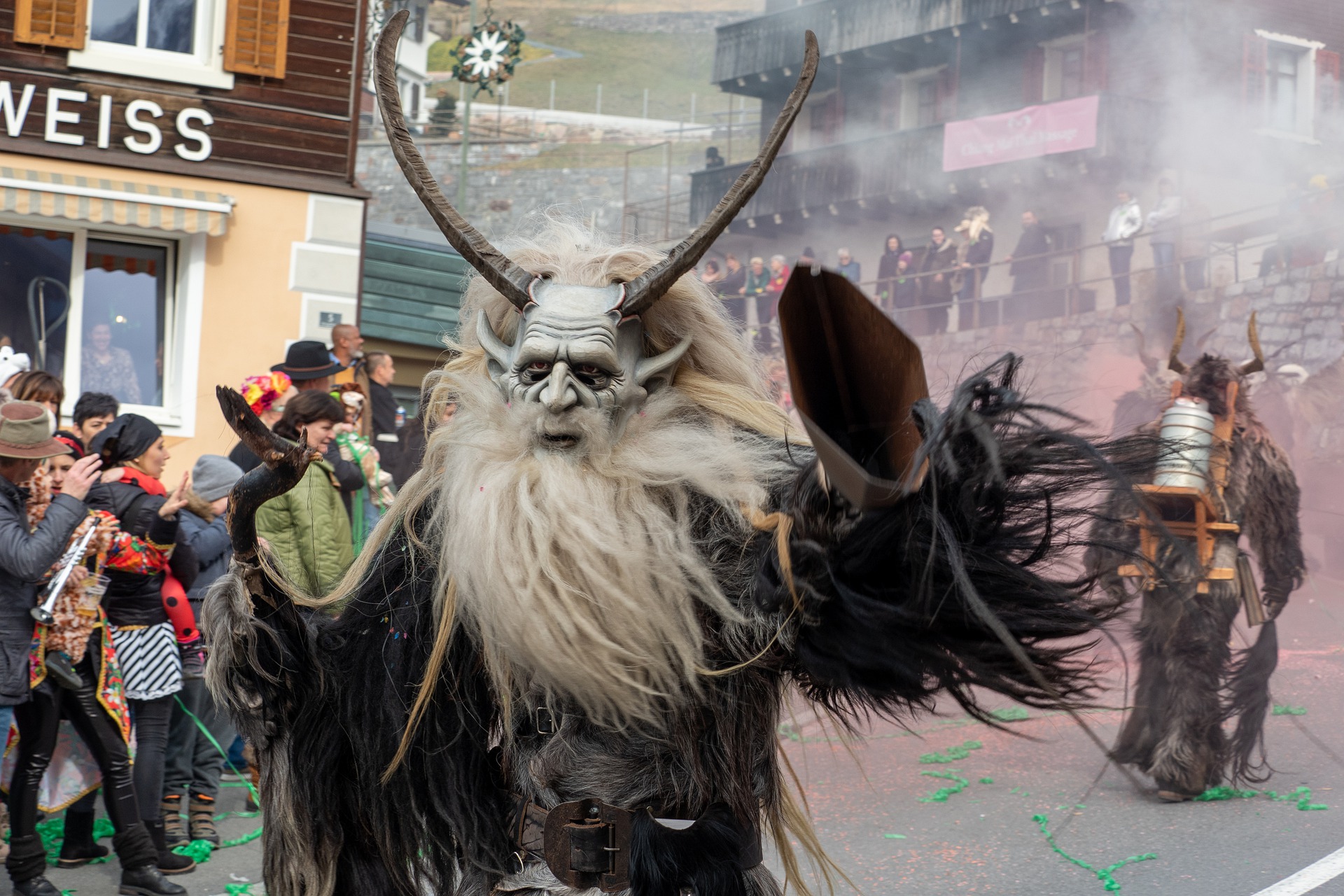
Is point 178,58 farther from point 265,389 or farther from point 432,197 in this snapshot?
point 432,197

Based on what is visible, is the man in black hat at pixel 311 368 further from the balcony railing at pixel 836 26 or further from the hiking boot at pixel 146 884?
the balcony railing at pixel 836 26

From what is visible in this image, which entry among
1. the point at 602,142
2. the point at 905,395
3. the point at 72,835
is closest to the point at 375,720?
the point at 905,395

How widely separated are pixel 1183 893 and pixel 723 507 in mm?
3240

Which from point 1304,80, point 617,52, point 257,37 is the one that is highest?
point 617,52

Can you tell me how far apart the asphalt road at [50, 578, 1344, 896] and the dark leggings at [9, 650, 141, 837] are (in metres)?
0.36

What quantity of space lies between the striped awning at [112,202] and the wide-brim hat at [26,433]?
20.1ft

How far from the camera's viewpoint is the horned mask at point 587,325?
2598 millimetres

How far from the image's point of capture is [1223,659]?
6.72m

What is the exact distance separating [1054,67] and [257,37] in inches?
833

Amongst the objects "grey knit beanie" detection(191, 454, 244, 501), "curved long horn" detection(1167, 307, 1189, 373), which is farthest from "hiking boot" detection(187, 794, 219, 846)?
"curved long horn" detection(1167, 307, 1189, 373)

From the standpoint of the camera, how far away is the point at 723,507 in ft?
8.45

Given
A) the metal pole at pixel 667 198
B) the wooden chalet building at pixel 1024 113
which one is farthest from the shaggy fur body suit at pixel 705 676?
the metal pole at pixel 667 198

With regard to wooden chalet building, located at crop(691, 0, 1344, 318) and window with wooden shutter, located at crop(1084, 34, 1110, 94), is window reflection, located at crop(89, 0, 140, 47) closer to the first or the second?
wooden chalet building, located at crop(691, 0, 1344, 318)

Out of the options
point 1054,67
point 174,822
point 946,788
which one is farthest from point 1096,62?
point 174,822
